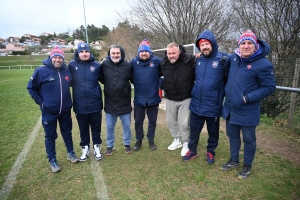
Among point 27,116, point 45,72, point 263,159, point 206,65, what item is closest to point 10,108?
point 27,116

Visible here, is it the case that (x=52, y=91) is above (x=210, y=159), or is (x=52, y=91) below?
above

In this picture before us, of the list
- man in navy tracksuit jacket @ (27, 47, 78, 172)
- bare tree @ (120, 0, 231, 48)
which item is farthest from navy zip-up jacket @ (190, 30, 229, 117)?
bare tree @ (120, 0, 231, 48)

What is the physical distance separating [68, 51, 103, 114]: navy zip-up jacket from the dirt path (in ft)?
10.4

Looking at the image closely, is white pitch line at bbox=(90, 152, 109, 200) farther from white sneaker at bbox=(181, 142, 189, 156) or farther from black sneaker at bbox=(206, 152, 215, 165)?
black sneaker at bbox=(206, 152, 215, 165)

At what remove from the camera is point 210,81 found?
2.85 metres

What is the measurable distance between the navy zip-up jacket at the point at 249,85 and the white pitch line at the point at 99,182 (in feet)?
6.41

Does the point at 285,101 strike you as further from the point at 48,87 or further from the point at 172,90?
the point at 48,87

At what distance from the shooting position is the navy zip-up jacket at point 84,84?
313cm

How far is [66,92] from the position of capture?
3.04m

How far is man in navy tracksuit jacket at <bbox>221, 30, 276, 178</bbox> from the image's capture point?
7.83 ft

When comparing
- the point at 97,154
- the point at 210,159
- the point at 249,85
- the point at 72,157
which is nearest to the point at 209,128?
the point at 210,159

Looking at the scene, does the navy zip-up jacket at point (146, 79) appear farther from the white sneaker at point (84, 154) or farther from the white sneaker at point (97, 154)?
the white sneaker at point (84, 154)

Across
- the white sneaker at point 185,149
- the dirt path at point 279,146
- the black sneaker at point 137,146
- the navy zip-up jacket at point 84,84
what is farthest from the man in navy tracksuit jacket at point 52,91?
the dirt path at point 279,146

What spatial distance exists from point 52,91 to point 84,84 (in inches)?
18.6
